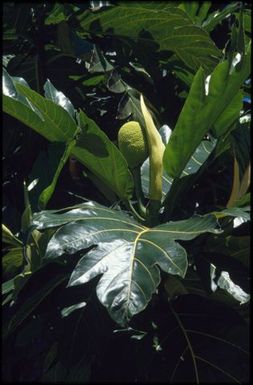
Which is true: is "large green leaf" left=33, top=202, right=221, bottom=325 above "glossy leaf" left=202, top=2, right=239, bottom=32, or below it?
below

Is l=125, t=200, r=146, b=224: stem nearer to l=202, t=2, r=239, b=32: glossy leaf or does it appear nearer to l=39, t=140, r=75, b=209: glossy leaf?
l=39, t=140, r=75, b=209: glossy leaf

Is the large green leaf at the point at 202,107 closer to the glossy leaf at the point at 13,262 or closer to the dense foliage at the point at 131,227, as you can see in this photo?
the dense foliage at the point at 131,227

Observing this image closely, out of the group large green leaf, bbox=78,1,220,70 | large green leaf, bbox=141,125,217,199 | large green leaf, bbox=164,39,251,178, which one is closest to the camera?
large green leaf, bbox=164,39,251,178

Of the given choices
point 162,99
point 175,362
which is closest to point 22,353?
point 175,362

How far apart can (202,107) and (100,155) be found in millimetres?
181

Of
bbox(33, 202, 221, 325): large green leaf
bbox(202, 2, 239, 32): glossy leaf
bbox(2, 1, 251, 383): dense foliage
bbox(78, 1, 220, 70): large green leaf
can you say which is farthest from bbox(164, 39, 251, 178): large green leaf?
bbox(202, 2, 239, 32): glossy leaf

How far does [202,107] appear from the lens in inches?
43.3

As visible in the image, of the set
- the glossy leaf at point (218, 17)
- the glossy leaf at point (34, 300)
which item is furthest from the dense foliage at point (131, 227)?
the glossy leaf at point (218, 17)

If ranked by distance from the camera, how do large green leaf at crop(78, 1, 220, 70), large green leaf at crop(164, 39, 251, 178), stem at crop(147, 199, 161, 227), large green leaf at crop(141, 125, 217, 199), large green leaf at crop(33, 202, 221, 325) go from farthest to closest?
large green leaf at crop(78, 1, 220, 70) < large green leaf at crop(141, 125, 217, 199) < stem at crop(147, 199, 161, 227) < large green leaf at crop(164, 39, 251, 178) < large green leaf at crop(33, 202, 221, 325)

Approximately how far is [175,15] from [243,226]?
56cm

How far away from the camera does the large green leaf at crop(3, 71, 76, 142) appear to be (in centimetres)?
113

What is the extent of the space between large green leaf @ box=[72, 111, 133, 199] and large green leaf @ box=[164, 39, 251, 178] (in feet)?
0.24

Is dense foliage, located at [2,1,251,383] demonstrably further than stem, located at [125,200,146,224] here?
No

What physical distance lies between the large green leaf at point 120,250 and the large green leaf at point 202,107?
0.43ft
